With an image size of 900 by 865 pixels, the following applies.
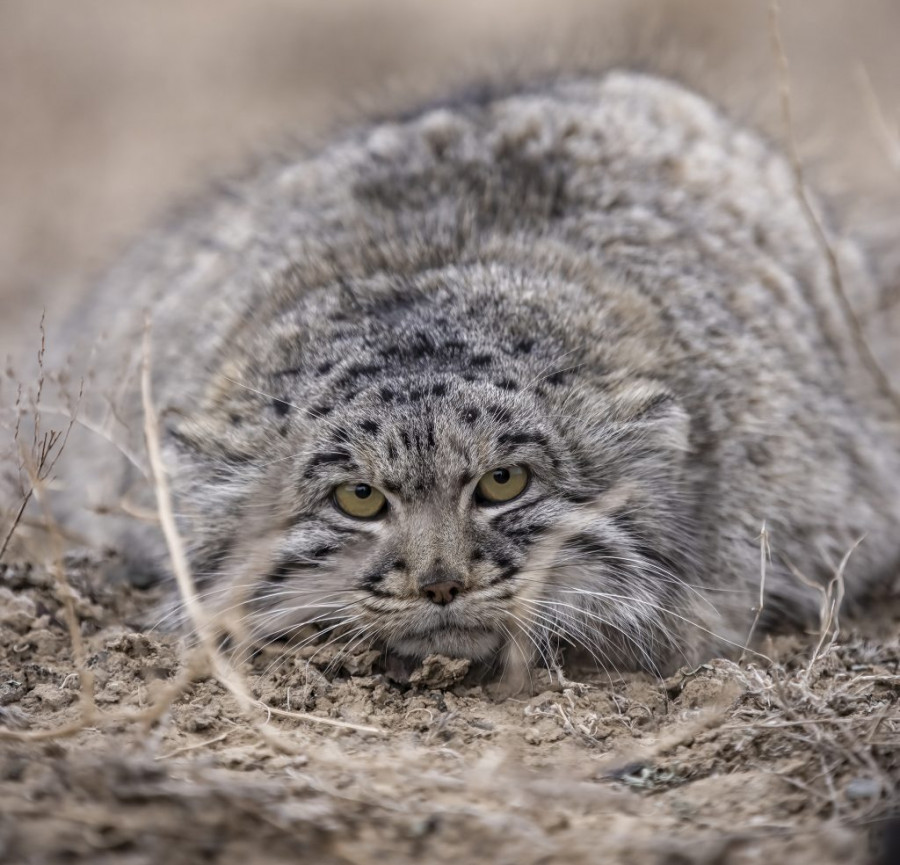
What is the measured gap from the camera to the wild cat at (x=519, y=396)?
166 inches

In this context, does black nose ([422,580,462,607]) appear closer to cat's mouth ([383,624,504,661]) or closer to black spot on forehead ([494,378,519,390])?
cat's mouth ([383,624,504,661])

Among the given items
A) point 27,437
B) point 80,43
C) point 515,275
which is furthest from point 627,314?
point 80,43

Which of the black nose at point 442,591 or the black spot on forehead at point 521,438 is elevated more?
the black spot on forehead at point 521,438

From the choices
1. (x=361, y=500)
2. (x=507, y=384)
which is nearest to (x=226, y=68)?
(x=507, y=384)

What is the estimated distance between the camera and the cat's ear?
4.49 meters

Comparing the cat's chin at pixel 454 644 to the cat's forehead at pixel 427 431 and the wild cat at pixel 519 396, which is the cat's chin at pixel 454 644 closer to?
the wild cat at pixel 519 396

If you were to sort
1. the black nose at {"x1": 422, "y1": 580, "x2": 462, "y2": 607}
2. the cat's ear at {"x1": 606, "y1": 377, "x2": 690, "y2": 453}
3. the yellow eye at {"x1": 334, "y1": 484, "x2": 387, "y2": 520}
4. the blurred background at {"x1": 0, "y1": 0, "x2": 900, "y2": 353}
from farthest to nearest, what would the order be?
the blurred background at {"x1": 0, "y1": 0, "x2": 900, "y2": 353} < the cat's ear at {"x1": 606, "y1": 377, "x2": 690, "y2": 453} < the yellow eye at {"x1": 334, "y1": 484, "x2": 387, "y2": 520} < the black nose at {"x1": 422, "y1": 580, "x2": 462, "y2": 607}

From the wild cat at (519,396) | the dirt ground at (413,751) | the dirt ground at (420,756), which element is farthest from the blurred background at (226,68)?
the dirt ground at (420,756)

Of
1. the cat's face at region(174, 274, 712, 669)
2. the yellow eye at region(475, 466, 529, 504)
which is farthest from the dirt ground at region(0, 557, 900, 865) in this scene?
the yellow eye at region(475, 466, 529, 504)

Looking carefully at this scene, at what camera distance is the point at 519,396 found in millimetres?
4328

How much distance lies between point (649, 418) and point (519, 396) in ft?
1.74

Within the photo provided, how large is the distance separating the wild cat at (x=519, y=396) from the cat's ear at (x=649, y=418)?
1 centimetres

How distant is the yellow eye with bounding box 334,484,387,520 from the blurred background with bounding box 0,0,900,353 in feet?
19.9

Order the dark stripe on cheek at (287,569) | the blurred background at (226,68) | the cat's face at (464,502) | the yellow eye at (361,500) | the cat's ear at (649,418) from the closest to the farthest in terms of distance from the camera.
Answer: the cat's face at (464,502)
the yellow eye at (361,500)
the dark stripe on cheek at (287,569)
the cat's ear at (649,418)
the blurred background at (226,68)
